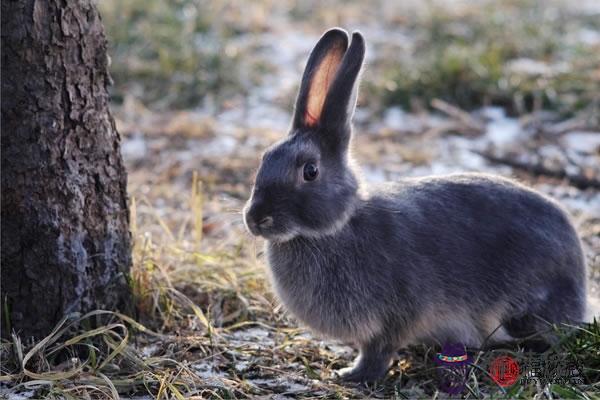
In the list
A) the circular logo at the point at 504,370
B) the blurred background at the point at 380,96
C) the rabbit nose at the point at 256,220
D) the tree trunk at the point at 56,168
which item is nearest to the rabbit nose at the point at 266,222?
the rabbit nose at the point at 256,220

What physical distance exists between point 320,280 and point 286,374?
440mm

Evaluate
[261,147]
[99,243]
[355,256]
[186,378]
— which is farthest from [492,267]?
[261,147]

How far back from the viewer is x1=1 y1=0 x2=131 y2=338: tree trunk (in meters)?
3.59

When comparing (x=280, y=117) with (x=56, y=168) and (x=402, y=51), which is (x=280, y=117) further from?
(x=56, y=168)

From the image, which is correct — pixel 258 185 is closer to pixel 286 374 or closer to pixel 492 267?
pixel 286 374

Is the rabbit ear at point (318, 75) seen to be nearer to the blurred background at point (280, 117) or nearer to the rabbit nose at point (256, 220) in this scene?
the rabbit nose at point (256, 220)

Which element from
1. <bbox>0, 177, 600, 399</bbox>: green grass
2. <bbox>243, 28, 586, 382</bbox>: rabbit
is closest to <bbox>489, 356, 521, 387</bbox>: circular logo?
<bbox>0, 177, 600, 399</bbox>: green grass

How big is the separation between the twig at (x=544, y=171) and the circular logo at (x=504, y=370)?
8.10 ft

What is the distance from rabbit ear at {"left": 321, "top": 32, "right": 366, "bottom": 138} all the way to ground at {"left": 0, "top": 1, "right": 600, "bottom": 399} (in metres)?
0.71

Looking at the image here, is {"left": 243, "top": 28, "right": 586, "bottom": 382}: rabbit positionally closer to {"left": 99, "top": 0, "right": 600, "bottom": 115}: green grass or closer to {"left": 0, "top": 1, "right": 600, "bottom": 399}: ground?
{"left": 0, "top": 1, "right": 600, "bottom": 399}: ground

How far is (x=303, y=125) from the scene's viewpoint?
155 inches

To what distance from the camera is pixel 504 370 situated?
3.68 meters

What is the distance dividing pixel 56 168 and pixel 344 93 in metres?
1.27

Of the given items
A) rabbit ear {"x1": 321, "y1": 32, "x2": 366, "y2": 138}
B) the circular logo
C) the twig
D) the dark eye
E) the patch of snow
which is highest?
rabbit ear {"x1": 321, "y1": 32, "x2": 366, "y2": 138}
